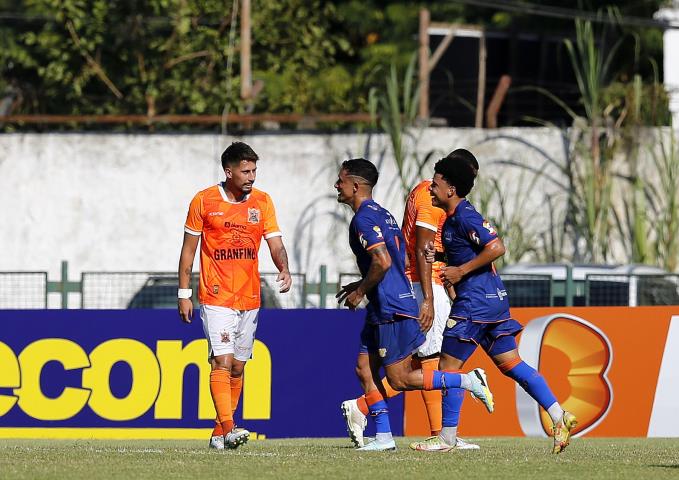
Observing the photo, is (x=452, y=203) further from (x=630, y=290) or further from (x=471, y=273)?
(x=630, y=290)

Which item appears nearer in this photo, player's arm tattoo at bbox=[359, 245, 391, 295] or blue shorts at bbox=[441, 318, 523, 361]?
player's arm tattoo at bbox=[359, 245, 391, 295]

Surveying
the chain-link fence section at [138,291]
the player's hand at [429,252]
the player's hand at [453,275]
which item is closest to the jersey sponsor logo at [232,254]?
the player's hand at [429,252]

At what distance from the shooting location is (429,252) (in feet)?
35.3

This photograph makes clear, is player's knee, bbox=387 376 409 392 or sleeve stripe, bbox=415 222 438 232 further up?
sleeve stripe, bbox=415 222 438 232

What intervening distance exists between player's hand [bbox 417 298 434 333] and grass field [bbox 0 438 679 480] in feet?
3.09

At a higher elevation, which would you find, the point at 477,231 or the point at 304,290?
the point at 477,231

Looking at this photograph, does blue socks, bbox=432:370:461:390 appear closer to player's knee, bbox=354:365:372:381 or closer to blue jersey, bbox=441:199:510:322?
blue jersey, bbox=441:199:510:322

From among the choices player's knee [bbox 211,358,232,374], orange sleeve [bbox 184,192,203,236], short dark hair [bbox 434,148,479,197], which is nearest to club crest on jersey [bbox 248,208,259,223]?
orange sleeve [bbox 184,192,203,236]

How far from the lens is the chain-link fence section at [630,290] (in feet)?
51.9

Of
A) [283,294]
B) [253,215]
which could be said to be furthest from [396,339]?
[283,294]

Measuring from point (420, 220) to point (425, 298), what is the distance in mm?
619

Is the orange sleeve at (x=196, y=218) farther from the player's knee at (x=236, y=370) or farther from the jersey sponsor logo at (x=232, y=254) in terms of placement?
the player's knee at (x=236, y=370)

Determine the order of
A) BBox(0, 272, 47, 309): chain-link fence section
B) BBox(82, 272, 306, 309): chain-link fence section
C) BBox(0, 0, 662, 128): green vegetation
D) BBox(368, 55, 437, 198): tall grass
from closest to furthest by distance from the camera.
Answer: BBox(82, 272, 306, 309): chain-link fence section, BBox(0, 272, 47, 309): chain-link fence section, BBox(368, 55, 437, 198): tall grass, BBox(0, 0, 662, 128): green vegetation

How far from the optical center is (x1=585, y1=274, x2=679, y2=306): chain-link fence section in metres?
15.8
